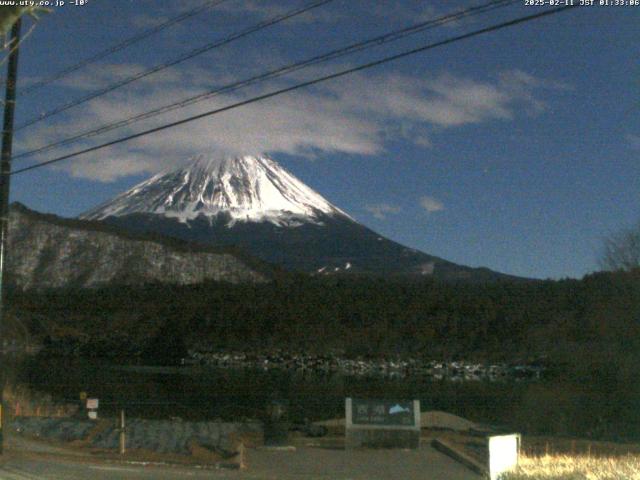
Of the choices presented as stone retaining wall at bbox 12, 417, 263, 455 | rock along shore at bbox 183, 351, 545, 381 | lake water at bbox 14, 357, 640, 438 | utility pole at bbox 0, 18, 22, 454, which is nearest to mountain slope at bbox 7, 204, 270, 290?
rock along shore at bbox 183, 351, 545, 381

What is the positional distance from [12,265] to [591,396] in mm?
77793

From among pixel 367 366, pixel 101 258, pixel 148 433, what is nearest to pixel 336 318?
pixel 367 366

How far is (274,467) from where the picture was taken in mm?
16609

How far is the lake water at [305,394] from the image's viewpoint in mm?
38031

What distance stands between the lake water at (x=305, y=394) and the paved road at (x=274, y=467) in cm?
1191

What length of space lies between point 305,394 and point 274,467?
34.6m

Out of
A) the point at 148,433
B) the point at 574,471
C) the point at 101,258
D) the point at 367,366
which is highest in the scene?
the point at 101,258

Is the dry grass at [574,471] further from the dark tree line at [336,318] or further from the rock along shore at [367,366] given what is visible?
the dark tree line at [336,318]

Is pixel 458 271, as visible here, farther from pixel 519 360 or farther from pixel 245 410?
pixel 245 410

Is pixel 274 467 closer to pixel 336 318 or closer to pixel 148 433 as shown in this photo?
pixel 148 433

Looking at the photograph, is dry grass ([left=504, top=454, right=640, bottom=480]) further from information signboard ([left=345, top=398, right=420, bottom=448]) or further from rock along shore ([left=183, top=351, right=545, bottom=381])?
rock along shore ([left=183, top=351, right=545, bottom=381])

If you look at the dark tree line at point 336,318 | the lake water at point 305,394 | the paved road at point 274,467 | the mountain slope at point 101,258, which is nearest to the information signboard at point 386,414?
the paved road at point 274,467

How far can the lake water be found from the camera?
38.0 meters

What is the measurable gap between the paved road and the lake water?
11.9m
